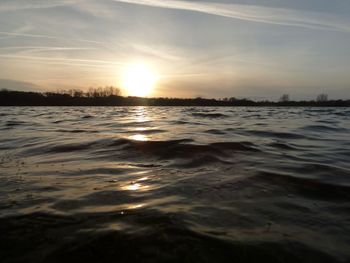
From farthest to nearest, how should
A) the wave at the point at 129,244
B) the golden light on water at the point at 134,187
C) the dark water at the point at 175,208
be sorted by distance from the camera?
the golden light on water at the point at 134,187 < the dark water at the point at 175,208 < the wave at the point at 129,244

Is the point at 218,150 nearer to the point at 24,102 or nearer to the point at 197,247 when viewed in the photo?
the point at 197,247

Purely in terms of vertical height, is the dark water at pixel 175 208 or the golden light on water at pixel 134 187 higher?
the dark water at pixel 175 208

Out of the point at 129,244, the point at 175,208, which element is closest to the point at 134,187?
the point at 175,208

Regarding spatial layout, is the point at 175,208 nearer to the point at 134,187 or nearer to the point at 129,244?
the point at 129,244

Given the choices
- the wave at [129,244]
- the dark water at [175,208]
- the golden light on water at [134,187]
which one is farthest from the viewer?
the golden light on water at [134,187]

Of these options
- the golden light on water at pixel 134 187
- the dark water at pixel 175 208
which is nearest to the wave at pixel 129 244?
the dark water at pixel 175 208

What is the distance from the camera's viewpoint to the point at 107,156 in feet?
27.1

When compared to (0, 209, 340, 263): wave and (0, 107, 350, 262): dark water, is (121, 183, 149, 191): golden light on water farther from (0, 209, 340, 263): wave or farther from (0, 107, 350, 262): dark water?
(0, 209, 340, 263): wave

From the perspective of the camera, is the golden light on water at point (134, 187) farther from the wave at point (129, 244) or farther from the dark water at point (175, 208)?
the wave at point (129, 244)

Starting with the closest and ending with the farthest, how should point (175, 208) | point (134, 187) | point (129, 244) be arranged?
1. point (129, 244)
2. point (175, 208)
3. point (134, 187)

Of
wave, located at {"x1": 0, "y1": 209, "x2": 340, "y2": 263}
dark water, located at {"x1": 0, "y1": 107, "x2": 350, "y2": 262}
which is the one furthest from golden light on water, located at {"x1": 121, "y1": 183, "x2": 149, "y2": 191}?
wave, located at {"x1": 0, "y1": 209, "x2": 340, "y2": 263}

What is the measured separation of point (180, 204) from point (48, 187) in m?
2.18

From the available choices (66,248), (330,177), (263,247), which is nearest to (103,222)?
(66,248)

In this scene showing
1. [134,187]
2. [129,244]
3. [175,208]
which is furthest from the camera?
[134,187]
